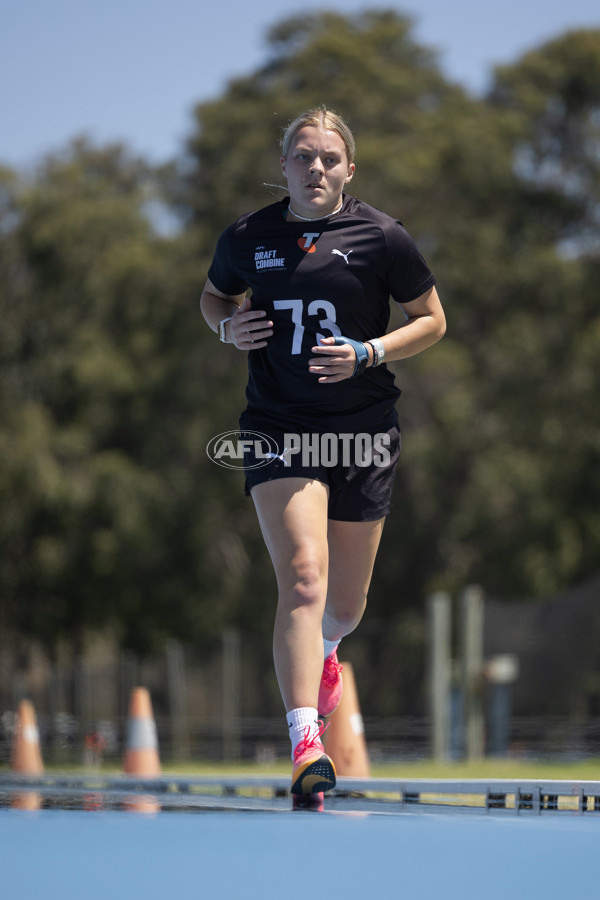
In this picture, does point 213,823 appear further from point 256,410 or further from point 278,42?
point 278,42

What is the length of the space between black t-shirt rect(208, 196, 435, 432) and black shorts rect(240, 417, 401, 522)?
1.8 inches

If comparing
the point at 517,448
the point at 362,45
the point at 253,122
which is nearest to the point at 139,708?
the point at 517,448

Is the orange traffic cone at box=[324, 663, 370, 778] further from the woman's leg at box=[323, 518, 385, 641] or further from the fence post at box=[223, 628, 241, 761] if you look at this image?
the fence post at box=[223, 628, 241, 761]

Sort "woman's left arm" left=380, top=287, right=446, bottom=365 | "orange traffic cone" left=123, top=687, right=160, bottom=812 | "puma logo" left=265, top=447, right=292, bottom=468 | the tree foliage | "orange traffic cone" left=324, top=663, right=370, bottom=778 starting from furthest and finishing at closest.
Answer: the tree foliage, "orange traffic cone" left=123, top=687, right=160, bottom=812, "orange traffic cone" left=324, top=663, right=370, bottom=778, "woman's left arm" left=380, top=287, right=446, bottom=365, "puma logo" left=265, top=447, right=292, bottom=468

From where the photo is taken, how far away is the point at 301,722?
11.8 feet

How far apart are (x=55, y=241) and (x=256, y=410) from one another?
20.7 metres

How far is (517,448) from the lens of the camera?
2261 cm

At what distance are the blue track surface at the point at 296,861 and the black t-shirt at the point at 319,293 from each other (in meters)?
1.79

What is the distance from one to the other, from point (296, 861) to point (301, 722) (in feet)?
4.79

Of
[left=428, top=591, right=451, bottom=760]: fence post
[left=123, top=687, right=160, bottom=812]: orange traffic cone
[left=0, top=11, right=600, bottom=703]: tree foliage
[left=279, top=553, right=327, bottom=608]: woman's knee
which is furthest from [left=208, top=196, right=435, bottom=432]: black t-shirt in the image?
[left=0, top=11, right=600, bottom=703]: tree foliage

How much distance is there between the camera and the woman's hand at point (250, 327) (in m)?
3.93

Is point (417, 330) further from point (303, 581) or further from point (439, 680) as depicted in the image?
point (439, 680)

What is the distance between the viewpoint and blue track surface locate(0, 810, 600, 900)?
79.1 inches

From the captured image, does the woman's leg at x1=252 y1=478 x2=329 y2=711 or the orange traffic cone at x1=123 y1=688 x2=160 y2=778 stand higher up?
the woman's leg at x1=252 y1=478 x2=329 y2=711
